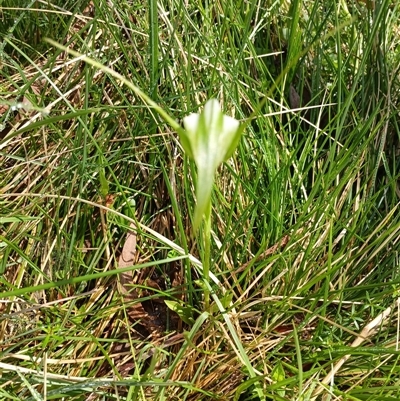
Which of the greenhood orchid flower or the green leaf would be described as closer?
the greenhood orchid flower

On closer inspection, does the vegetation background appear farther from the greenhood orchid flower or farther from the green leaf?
the greenhood orchid flower

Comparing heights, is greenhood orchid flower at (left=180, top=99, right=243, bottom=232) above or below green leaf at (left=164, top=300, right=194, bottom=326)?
above

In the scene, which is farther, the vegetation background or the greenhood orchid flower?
the vegetation background

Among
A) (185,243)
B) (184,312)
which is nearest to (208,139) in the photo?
(185,243)

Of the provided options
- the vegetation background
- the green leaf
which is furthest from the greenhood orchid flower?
the green leaf

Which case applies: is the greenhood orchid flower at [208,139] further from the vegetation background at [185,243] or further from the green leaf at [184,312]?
the green leaf at [184,312]

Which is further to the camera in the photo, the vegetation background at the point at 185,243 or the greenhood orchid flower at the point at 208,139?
the vegetation background at the point at 185,243

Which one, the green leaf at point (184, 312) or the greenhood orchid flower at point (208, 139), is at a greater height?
the greenhood orchid flower at point (208, 139)

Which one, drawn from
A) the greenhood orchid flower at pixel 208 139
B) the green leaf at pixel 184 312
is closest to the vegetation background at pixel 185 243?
the green leaf at pixel 184 312
